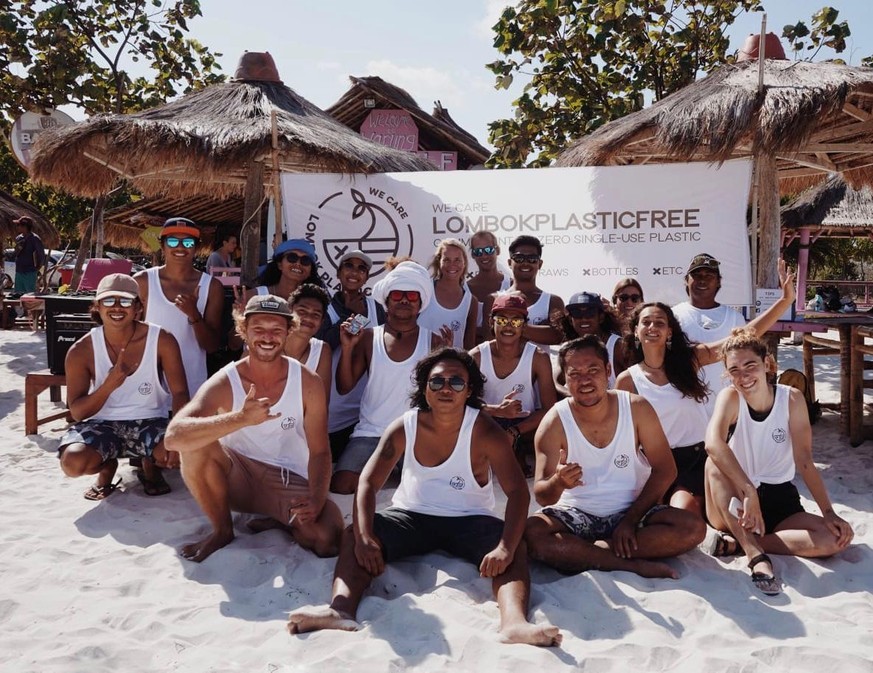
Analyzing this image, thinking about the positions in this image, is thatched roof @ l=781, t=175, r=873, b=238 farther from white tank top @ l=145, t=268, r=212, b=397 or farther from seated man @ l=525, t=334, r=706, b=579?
white tank top @ l=145, t=268, r=212, b=397

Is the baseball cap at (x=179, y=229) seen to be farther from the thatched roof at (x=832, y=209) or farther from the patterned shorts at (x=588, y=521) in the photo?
the thatched roof at (x=832, y=209)

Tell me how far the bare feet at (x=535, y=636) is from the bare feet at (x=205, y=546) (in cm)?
148

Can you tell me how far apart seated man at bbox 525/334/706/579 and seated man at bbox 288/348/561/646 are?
22 cm

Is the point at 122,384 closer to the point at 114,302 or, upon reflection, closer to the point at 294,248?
the point at 114,302

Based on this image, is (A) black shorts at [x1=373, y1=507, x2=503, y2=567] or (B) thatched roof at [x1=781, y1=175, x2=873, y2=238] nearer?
(A) black shorts at [x1=373, y1=507, x2=503, y2=567]

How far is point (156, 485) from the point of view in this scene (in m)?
4.24

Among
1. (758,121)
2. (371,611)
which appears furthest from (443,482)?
(758,121)

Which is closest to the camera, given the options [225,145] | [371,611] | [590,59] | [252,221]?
[371,611]

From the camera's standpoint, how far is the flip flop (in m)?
4.21

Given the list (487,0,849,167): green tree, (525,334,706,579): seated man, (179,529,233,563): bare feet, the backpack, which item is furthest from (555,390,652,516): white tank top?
(487,0,849,167): green tree

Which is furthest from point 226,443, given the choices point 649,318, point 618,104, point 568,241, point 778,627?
point 618,104

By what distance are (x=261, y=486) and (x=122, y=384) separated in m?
1.23

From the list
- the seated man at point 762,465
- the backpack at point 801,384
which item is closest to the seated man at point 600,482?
the seated man at point 762,465

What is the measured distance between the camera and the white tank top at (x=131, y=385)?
4215 millimetres
